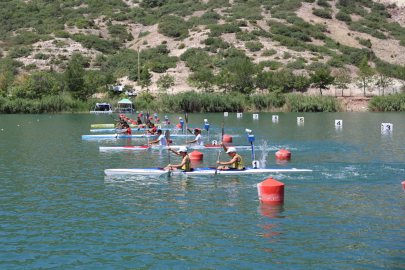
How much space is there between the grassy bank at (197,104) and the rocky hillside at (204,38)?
913 centimetres

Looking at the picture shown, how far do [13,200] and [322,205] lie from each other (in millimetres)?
11324

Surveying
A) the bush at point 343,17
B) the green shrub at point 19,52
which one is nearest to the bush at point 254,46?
the bush at point 343,17

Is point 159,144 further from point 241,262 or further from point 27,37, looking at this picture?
point 27,37

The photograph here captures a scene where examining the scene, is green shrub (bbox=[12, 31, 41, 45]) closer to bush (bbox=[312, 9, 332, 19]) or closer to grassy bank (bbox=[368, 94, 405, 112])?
bush (bbox=[312, 9, 332, 19])

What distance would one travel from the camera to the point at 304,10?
14325 cm

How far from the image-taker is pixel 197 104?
75625mm

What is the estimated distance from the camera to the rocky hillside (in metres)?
101

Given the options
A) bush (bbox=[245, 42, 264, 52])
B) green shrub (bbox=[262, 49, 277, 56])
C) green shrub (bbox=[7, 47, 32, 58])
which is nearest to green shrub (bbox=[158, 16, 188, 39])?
bush (bbox=[245, 42, 264, 52])

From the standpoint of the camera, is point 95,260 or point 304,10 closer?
point 95,260

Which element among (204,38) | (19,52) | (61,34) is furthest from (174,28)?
(19,52)

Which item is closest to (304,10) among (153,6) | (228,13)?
(228,13)

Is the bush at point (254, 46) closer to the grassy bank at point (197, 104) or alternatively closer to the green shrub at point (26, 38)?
the grassy bank at point (197, 104)

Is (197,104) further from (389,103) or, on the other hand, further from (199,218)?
(199,218)

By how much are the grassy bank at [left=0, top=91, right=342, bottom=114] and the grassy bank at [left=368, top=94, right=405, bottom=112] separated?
6529 mm
